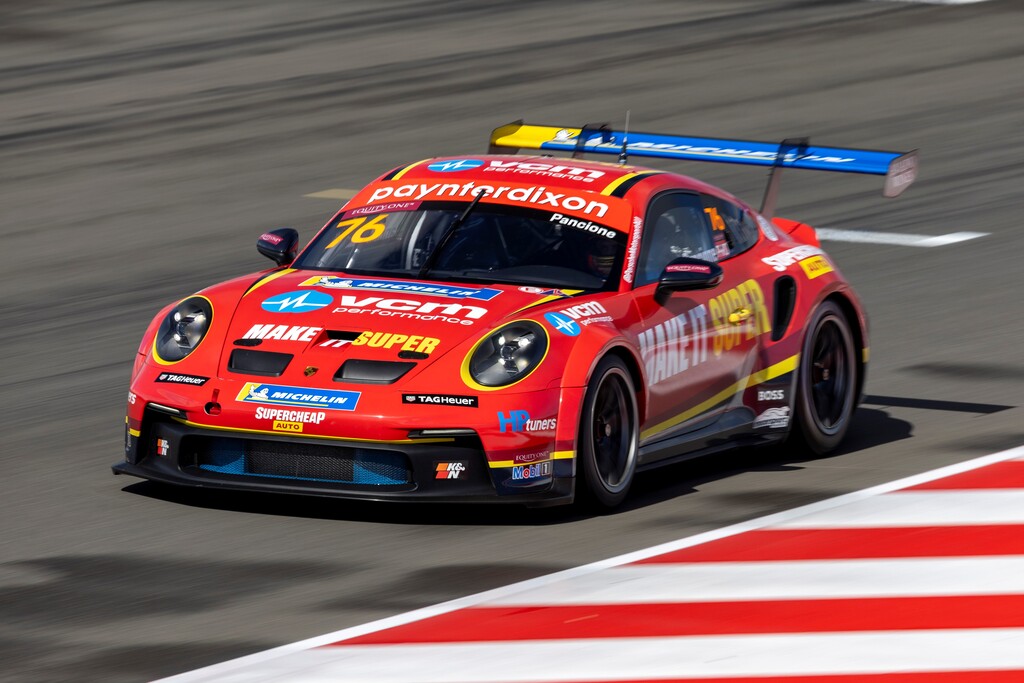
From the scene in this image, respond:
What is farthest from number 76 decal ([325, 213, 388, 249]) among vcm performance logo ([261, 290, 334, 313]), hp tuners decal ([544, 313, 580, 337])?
hp tuners decal ([544, 313, 580, 337])

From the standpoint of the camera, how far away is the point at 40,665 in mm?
5840

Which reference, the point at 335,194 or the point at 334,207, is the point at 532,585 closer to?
the point at 334,207

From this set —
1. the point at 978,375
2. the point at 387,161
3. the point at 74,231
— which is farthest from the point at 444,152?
the point at 978,375

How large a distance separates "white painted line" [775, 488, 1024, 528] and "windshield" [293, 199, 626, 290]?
135 cm

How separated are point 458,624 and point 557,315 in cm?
189

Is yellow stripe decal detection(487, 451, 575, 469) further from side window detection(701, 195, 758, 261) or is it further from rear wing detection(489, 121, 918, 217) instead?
rear wing detection(489, 121, 918, 217)

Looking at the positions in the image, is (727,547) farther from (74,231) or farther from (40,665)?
(74,231)

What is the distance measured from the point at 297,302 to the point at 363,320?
1.19 ft

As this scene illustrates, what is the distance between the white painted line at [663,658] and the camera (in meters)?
5.68

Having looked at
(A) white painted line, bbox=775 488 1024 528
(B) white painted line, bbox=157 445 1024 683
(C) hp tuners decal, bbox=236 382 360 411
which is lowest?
(B) white painted line, bbox=157 445 1024 683

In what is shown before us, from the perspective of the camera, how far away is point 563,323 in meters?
7.75

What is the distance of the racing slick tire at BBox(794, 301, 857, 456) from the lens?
916cm

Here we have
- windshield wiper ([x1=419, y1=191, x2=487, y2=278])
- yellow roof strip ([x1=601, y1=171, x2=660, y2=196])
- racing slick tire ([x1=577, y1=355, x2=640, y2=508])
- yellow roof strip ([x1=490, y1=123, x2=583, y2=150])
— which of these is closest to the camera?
racing slick tire ([x1=577, y1=355, x2=640, y2=508])

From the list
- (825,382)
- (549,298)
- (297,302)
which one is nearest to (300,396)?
(297,302)
